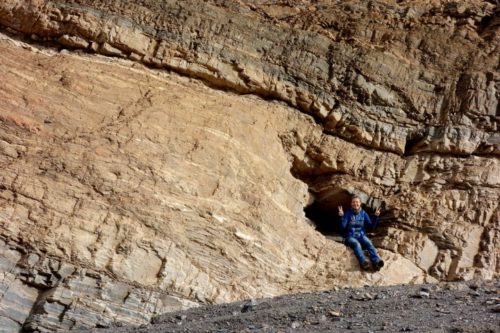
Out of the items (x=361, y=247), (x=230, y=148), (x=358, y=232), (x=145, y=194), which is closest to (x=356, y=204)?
(x=358, y=232)

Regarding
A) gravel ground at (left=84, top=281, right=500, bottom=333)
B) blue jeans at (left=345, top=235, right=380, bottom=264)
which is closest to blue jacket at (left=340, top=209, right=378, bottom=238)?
blue jeans at (left=345, top=235, right=380, bottom=264)

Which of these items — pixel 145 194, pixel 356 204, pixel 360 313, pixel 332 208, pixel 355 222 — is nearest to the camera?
pixel 360 313

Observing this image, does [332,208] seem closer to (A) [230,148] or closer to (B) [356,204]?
(B) [356,204]

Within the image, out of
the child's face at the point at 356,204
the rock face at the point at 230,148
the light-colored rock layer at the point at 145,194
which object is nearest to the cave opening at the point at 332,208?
the rock face at the point at 230,148

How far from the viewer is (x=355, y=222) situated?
1188 cm

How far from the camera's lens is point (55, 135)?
1095 cm

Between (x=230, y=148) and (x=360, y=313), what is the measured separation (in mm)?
4953

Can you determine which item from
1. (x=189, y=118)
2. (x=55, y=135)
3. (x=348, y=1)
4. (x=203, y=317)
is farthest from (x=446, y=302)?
(x=348, y=1)

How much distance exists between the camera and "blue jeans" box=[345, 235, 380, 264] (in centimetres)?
1122

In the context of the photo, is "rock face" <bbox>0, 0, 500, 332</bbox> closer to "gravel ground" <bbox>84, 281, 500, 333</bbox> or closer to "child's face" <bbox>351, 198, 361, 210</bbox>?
"child's face" <bbox>351, 198, 361, 210</bbox>

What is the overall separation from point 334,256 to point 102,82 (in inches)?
214

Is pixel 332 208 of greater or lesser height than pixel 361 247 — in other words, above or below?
above

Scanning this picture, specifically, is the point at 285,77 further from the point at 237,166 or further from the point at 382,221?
the point at 382,221

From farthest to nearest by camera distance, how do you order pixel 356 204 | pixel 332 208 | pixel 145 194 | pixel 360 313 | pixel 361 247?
pixel 332 208 → pixel 356 204 → pixel 361 247 → pixel 145 194 → pixel 360 313
